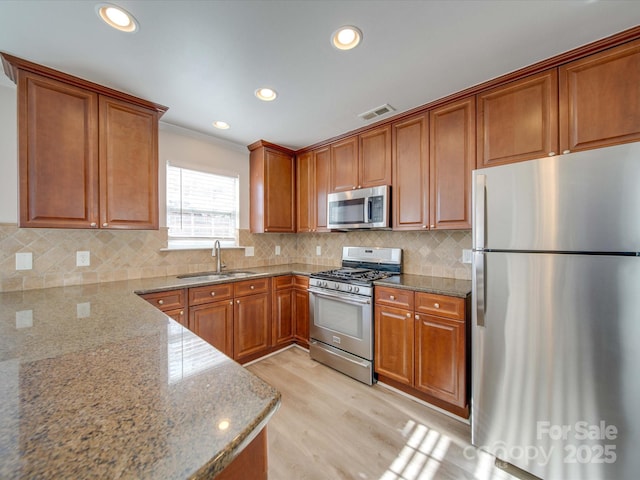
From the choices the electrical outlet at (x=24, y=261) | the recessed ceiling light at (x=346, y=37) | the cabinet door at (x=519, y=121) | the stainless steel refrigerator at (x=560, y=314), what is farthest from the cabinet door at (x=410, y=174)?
the electrical outlet at (x=24, y=261)

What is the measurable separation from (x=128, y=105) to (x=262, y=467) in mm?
2616

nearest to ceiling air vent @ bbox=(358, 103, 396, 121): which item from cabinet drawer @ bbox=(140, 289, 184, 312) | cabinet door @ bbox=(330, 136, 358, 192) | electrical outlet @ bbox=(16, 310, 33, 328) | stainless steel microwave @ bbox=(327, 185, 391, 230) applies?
cabinet door @ bbox=(330, 136, 358, 192)

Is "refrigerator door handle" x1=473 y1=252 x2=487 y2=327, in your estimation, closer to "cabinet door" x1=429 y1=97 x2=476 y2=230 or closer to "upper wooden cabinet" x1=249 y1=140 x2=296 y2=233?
"cabinet door" x1=429 y1=97 x2=476 y2=230

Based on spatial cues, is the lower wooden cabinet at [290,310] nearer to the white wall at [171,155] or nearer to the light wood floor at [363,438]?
the light wood floor at [363,438]

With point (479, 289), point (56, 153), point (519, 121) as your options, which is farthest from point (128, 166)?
point (519, 121)

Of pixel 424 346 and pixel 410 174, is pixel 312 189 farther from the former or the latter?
pixel 424 346

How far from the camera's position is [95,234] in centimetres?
225

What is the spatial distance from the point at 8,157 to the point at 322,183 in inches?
104

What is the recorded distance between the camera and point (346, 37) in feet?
4.91

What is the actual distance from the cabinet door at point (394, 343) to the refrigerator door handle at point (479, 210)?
825mm

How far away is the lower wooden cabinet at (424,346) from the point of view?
1.85 metres

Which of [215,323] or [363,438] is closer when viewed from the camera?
[363,438]

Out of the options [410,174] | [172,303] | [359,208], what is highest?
[410,174]

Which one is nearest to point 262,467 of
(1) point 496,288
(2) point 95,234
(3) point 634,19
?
(1) point 496,288
